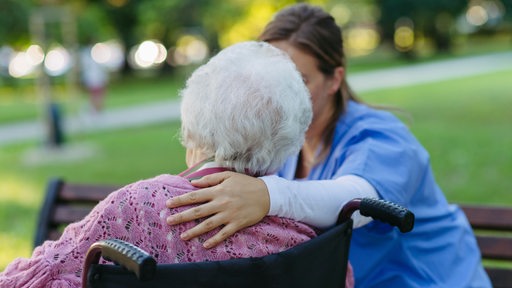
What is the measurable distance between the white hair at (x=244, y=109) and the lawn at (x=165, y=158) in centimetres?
313

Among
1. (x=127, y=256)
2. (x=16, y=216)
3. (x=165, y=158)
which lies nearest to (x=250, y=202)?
(x=127, y=256)

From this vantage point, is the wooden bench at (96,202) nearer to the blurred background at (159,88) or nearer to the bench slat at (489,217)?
the bench slat at (489,217)

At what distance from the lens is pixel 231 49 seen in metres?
1.87

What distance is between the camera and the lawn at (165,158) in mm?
6730

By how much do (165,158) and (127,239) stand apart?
7.80 meters

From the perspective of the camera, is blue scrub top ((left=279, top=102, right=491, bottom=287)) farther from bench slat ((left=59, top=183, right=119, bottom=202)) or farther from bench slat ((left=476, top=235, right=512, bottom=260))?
bench slat ((left=59, top=183, right=119, bottom=202))

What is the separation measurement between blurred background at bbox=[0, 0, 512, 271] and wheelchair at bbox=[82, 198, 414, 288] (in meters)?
0.51

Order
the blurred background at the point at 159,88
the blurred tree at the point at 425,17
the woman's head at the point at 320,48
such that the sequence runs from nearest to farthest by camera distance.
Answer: the woman's head at the point at 320,48 < the blurred background at the point at 159,88 < the blurred tree at the point at 425,17

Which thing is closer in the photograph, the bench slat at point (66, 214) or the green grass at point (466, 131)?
the bench slat at point (66, 214)

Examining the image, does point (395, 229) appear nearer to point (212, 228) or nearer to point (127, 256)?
point (212, 228)

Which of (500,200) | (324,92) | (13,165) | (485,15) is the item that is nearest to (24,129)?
(13,165)

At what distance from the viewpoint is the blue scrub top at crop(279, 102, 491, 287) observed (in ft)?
7.27

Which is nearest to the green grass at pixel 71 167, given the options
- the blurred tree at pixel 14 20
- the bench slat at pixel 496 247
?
the blurred tree at pixel 14 20

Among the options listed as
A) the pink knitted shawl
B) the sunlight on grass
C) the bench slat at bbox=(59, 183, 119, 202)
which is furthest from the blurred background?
the bench slat at bbox=(59, 183, 119, 202)
